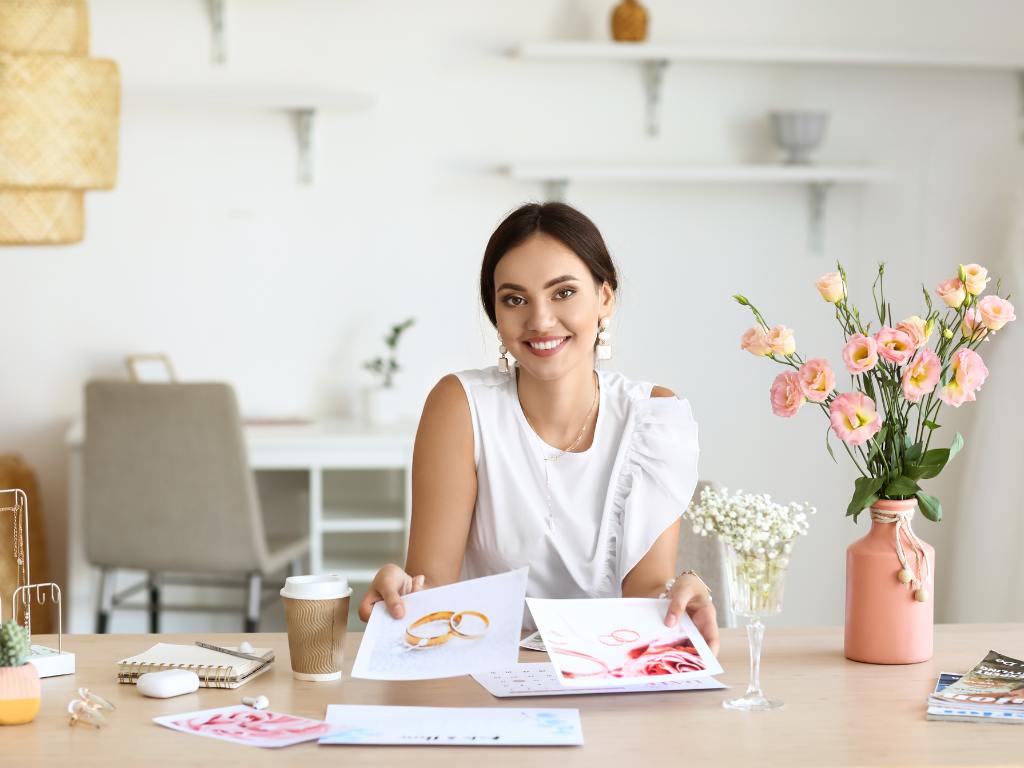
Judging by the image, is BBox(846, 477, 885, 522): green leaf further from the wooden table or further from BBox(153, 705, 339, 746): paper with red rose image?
BBox(153, 705, 339, 746): paper with red rose image

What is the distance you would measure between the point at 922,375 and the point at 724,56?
2.45 metres

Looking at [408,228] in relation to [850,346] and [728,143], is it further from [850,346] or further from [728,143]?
[850,346]

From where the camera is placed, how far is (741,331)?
394 centimetres

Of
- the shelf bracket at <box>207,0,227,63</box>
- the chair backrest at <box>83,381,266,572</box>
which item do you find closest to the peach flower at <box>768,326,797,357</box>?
the chair backrest at <box>83,381,266,572</box>

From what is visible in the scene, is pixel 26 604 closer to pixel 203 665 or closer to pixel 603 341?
pixel 203 665

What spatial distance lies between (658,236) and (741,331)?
1.29 ft

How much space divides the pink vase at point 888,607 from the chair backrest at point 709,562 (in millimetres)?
351

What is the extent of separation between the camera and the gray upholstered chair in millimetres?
3088

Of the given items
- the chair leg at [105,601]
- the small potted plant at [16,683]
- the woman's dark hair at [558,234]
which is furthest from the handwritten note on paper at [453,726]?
the chair leg at [105,601]

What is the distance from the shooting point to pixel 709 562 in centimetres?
192

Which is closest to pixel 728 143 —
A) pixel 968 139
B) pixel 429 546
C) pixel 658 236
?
pixel 658 236

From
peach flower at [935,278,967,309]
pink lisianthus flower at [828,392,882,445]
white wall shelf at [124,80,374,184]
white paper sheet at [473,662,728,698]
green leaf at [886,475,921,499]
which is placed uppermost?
white wall shelf at [124,80,374,184]

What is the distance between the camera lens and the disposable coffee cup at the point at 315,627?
141 cm

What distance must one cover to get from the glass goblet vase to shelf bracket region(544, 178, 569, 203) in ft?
8.52
